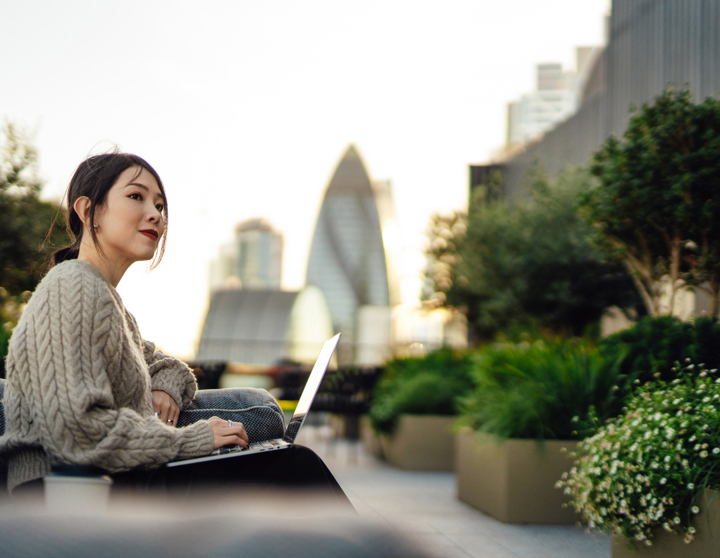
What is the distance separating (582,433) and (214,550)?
372 cm

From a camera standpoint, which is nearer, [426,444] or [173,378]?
[173,378]

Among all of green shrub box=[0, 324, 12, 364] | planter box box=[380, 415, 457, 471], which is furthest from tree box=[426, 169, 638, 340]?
green shrub box=[0, 324, 12, 364]

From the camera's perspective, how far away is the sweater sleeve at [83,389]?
133cm

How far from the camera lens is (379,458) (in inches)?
312

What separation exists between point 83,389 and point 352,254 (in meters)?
82.2

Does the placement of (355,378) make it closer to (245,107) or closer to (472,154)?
(245,107)

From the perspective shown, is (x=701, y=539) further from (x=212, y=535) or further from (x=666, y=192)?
(x=666, y=192)

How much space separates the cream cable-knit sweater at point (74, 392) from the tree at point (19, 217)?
8.30m

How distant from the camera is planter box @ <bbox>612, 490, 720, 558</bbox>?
102 inches

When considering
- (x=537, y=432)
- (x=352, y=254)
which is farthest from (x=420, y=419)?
(x=352, y=254)

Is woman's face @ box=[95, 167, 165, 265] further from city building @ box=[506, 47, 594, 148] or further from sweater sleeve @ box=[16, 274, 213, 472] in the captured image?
city building @ box=[506, 47, 594, 148]

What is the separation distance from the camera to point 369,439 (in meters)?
8.54

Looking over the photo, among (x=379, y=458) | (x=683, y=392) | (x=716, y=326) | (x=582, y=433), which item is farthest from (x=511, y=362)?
(x=379, y=458)

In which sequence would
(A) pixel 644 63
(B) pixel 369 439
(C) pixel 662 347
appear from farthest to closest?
(A) pixel 644 63, (B) pixel 369 439, (C) pixel 662 347
